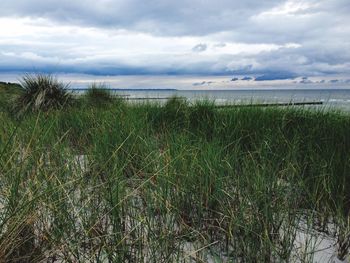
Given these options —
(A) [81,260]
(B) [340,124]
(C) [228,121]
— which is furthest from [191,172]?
(B) [340,124]

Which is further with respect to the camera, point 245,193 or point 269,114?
point 269,114

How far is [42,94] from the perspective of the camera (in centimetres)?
873

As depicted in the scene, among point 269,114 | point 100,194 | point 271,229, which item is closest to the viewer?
point 271,229

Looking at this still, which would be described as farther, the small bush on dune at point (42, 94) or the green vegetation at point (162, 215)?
the small bush on dune at point (42, 94)

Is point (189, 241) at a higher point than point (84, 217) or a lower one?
lower

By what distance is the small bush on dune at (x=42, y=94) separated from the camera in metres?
8.77

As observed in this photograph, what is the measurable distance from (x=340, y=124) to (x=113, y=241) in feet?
15.1

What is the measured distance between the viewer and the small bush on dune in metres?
8.77

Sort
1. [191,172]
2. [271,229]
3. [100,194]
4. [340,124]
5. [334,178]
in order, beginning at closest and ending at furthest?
[271,229]
[100,194]
[191,172]
[334,178]
[340,124]

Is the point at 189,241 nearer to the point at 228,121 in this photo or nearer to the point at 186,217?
the point at 186,217

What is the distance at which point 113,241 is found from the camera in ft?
7.57

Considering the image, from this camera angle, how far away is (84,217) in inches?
96.7

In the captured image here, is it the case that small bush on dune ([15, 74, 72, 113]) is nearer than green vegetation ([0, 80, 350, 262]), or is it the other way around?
green vegetation ([0, 80, 350, 262])

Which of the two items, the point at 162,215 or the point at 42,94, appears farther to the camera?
the point at 42,94
